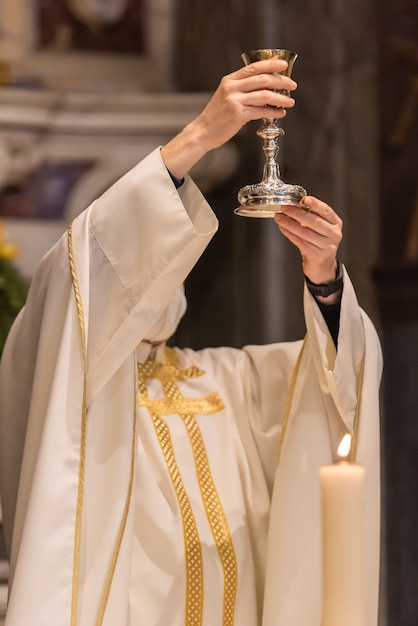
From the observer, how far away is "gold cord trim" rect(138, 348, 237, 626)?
268cm

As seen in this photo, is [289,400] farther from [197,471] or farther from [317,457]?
[197,471]

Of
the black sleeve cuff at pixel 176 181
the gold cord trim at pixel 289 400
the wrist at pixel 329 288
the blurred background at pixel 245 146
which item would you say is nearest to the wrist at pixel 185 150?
the black sleeve cuff at pixel 176 181

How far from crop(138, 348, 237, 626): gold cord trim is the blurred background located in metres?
0.99

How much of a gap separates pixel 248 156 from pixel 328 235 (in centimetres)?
328

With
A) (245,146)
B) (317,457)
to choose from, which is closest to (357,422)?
(317,457)

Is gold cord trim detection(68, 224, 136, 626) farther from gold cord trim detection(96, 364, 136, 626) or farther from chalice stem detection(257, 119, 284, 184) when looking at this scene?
chalice stem detection(257, 119, 284, 184)

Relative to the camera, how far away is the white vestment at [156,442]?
243 cm

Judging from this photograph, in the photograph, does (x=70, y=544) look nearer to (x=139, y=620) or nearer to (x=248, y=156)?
(x=139, y=620)

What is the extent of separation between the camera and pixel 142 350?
292cm

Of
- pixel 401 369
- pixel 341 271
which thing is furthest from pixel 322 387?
pixel 401 369

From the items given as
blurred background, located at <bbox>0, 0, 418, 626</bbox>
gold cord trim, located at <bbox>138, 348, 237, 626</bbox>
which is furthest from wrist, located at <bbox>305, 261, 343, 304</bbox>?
blurred background, located at <bbox>0, 0, 418, 626</bbox>

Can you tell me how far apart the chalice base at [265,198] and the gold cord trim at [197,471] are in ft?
2.39

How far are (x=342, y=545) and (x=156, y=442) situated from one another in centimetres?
163

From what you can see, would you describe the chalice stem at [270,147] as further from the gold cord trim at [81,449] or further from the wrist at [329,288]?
the gold cord trim at [81,449]
